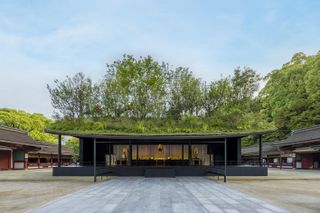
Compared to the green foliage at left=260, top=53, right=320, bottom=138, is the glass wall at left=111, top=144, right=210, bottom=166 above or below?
below

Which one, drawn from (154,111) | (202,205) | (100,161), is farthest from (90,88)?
(202,205)

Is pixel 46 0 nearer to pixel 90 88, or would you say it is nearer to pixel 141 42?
pixel 141 42

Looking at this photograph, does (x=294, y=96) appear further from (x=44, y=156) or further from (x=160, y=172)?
(x=44, y=156)

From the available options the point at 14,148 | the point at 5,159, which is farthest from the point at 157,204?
the point at 5,159

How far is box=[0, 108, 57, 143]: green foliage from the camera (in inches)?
2075

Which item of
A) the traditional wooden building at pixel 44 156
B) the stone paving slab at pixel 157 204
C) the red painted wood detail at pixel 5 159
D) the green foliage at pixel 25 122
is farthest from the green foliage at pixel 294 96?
the red painted wood detail at pixel 5 159

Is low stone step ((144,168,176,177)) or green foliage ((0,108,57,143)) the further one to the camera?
green foliage ((0,108,57,143))

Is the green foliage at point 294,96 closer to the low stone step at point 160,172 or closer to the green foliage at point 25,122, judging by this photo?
the low stone step at point 160,172

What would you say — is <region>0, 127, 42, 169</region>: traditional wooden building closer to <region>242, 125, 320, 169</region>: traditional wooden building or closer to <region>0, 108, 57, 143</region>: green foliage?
<region>0, 108, 57, 143</region>: green foliage

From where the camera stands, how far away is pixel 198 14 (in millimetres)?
22281

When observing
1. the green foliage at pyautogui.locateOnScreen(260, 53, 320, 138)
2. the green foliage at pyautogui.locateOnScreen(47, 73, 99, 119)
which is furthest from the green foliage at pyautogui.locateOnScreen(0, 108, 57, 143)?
the green foliage at pyautogui.locateOnScreen(260, 53, 320, 138)

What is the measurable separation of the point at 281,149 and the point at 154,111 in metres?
20.2

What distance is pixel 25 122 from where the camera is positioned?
5466 cm

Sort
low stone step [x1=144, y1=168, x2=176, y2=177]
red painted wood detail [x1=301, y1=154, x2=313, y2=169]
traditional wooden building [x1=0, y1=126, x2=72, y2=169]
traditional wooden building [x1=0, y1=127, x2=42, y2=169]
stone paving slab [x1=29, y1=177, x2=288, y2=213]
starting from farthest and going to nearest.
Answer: red painted wood detail [x1=301, y1=154, x2=313, y2=169]
traditional wooden building [x1=0, y1=126, x2=72, y2=169]
traditional wooden building [x1=0, y1=127, x2=42, y2=169]
low stone step [x1=144, y1=168, x2=176, y2=177]
stone paving slab [x1=29, y1=177, x2=288, y2=213]
